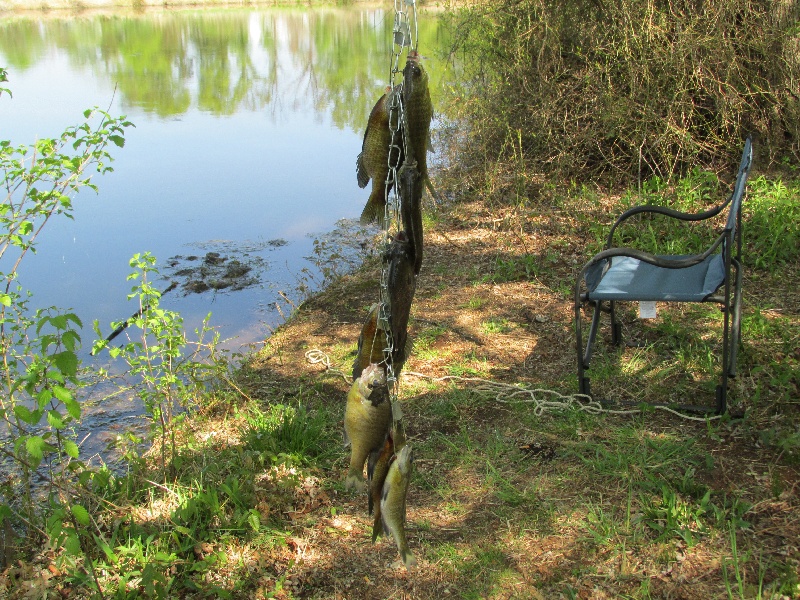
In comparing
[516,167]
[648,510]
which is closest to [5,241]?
[648,510]

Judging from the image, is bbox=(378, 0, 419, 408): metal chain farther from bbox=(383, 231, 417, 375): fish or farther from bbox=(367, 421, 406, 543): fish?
bbox=(367, 421, 406, 543): fish

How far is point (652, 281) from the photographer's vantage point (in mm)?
3885

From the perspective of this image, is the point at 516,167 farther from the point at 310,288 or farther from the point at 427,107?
the point at 427,107

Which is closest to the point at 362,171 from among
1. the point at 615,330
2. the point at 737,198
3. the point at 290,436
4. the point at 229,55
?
the point at 290,436

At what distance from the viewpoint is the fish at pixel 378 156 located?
223 centimetres

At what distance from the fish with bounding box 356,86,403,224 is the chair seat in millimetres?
1753

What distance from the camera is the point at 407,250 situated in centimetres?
215

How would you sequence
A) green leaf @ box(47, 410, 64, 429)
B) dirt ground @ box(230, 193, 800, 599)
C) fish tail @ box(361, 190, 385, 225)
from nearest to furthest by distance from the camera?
fish tail @ box(361, 190, 385, 225) < green leaf @ box(47, 410, 64, 429) < dirt ground @ box(230, 193, 800, 599)

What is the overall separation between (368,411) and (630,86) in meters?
5.63

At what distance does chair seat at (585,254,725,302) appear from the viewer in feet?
11.8

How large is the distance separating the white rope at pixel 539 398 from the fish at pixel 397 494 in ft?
5.79

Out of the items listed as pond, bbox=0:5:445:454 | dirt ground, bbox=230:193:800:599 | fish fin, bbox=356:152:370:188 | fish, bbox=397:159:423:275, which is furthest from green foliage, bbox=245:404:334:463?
pond, bbox=0:5:445:454

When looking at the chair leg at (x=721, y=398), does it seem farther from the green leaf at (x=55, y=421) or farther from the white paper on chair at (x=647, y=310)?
the green leaf at (x=55, y=421)

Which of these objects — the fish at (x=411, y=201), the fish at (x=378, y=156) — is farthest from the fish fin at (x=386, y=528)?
the fish at (x=378, y=156)
